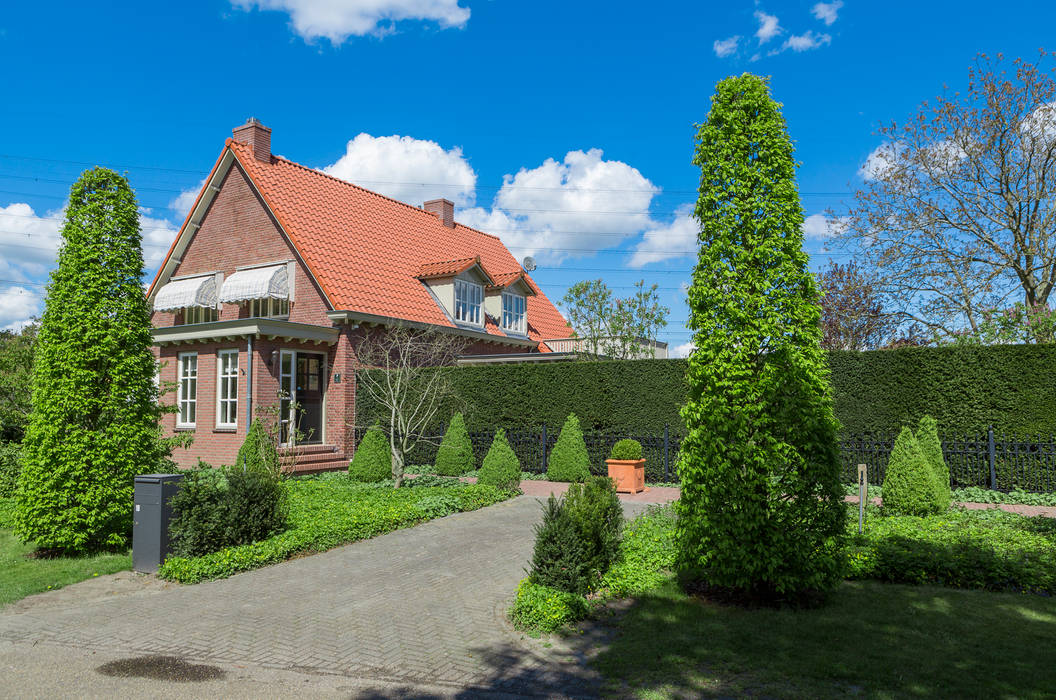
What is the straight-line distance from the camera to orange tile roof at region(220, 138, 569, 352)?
21.5 metres

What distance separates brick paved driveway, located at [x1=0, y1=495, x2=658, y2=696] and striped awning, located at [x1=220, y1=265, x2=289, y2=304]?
13.3 meters

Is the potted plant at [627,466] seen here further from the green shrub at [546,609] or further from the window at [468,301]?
the window at [468,301]

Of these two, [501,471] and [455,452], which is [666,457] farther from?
[455,452]

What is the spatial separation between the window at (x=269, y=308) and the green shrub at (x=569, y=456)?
10.5 meters

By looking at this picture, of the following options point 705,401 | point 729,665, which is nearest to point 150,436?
point 705,401

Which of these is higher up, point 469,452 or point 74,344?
point 74,344

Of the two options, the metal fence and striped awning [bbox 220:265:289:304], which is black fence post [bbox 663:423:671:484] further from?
striped awning [bbox 220:265:289:304]

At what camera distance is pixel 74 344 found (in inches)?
397

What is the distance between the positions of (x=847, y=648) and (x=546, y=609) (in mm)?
2740

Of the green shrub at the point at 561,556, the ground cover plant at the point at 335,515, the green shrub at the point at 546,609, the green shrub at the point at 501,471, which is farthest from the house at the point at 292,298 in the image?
the green shrub at the point at 546,609

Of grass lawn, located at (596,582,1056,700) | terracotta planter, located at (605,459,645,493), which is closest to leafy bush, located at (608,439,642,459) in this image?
terracotta planter, located at (605,459,645,493)

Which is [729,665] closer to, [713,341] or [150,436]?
[713,341]

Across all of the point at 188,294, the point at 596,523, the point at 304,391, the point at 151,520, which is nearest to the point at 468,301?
the point at 304,391

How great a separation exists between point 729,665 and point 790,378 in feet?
9.97
